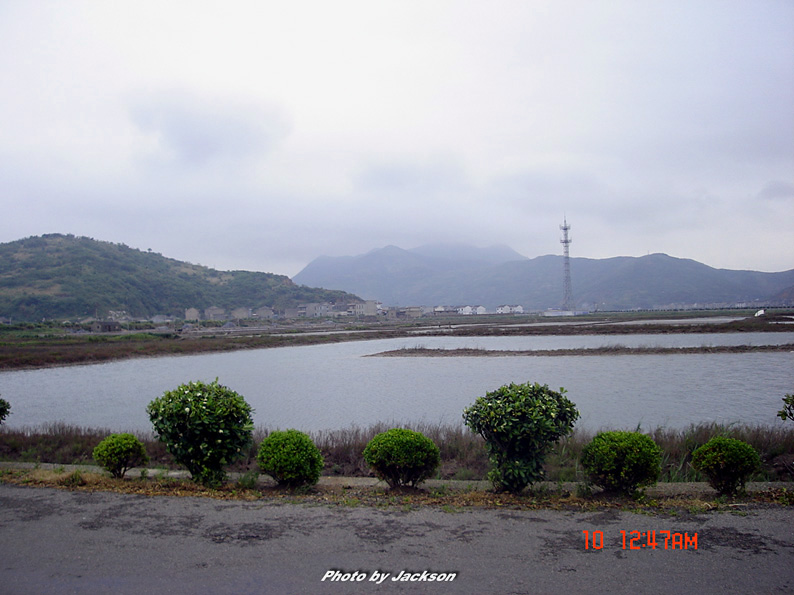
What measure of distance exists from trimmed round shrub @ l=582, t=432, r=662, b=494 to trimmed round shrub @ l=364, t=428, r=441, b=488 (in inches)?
72.7

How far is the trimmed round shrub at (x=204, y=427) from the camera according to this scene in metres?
6.40

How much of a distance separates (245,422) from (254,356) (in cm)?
→ 3579

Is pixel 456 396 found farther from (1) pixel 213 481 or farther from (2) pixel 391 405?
(1) pixel 213 481

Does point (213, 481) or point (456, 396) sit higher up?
point (213, 481)

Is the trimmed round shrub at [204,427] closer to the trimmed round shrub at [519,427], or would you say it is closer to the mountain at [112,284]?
the trimmed round shrub at [519,427]

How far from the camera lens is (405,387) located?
22.3m

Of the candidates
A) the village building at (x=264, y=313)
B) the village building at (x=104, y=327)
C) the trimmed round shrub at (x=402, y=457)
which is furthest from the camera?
the village building at (x=264, y=313)

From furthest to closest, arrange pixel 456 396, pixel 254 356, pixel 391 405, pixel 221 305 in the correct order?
pixel 221 305, pixel 254 356, pixel 456 396, pixel 391 405

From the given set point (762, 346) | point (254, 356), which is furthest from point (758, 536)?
point (254, 356)

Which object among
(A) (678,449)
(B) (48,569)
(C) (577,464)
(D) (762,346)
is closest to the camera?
(B) (48,569)

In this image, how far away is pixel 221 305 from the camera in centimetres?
13175
